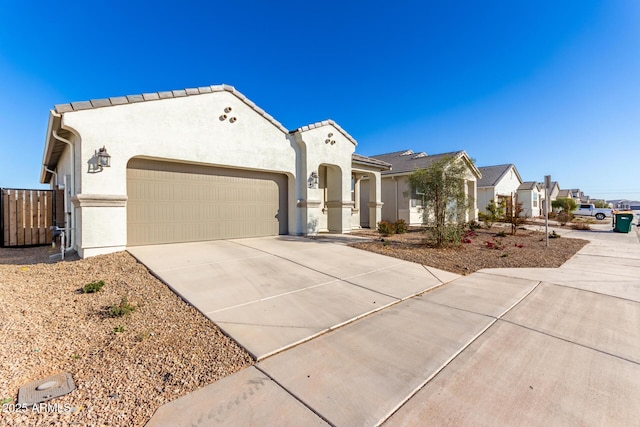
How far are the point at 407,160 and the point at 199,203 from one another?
49.0ft

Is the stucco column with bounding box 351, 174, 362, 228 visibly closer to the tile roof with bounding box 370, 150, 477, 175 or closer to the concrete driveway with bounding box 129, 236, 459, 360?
the tile roof with bounding box 370, 150, 477, 175

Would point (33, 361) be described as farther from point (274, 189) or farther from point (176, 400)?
point (274, 189)

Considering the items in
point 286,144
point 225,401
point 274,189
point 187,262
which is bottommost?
point 225,401

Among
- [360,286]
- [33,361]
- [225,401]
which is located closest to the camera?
[225,401]

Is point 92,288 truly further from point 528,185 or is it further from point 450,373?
point 528,185

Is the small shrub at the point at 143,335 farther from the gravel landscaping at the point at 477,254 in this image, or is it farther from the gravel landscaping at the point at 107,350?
the gravel landscaping at the point at 477,254

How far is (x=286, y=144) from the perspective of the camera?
1043cm

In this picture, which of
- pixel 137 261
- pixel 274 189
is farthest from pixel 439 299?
pixel 274 189

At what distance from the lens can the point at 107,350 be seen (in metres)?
2.80

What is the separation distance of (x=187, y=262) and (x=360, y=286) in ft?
12.8

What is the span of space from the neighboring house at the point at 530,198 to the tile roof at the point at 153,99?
30469 mm

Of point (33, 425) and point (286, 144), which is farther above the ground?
point (286, 144)

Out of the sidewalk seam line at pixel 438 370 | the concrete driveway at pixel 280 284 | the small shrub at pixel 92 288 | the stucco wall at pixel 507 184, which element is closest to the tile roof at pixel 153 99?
the concrete driveway at pixel 280 284

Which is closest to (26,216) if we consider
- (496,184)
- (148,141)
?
(148,141)
